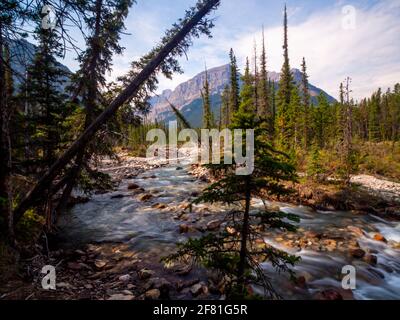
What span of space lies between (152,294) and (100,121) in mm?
4332

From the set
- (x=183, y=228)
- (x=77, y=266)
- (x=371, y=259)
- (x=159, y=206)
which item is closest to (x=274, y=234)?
(x=371, y=259)

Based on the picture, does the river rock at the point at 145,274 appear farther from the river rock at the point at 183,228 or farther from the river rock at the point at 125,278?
the river rock at the point at 183,228

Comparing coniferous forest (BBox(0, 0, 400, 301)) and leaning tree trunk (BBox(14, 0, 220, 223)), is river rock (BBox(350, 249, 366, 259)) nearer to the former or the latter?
coniferous forest (BBox(0, 0, 400, 301))

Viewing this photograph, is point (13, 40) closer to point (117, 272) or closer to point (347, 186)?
point (117, 272)

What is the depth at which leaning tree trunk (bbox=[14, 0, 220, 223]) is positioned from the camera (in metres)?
6.44

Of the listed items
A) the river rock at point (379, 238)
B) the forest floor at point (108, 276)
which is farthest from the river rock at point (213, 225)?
the river rock at point (379, 238)

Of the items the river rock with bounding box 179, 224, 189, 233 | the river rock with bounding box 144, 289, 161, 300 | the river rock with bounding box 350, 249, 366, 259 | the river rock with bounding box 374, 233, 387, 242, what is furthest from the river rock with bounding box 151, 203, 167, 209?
the river rock with bounding box 374, 233, 387, 242

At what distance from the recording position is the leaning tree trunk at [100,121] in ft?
21.1

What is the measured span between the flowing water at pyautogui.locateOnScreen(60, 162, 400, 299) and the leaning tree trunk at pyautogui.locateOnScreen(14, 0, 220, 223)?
3395 millimetres

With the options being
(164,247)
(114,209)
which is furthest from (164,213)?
(164,247)

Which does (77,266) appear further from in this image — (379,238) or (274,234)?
(379,238)

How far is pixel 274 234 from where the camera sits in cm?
1092

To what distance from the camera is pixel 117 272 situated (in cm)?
707

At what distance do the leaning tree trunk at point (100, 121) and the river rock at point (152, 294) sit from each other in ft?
11.9
